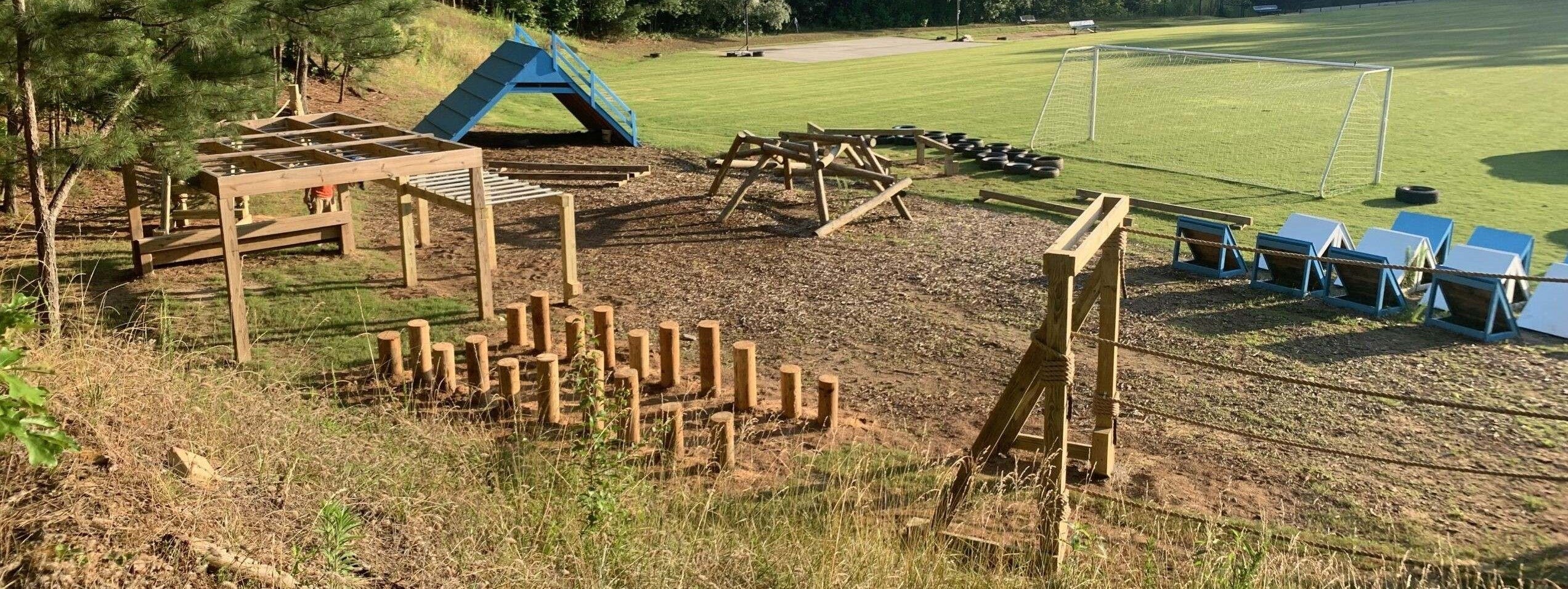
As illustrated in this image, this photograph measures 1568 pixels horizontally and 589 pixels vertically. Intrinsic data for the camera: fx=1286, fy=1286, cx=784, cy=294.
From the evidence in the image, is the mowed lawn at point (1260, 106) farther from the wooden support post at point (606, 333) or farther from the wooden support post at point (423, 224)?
the wooden support post at point (606, 333)

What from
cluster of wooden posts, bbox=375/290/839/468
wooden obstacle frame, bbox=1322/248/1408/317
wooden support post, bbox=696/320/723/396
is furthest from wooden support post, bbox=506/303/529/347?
wooden obstacle frame, bbox=1322/248/1408/317

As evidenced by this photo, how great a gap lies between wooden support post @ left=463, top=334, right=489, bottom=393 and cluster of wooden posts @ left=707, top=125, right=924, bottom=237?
562 centimetres

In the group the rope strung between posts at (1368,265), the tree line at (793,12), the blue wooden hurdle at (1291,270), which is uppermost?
the tree line at (793,12)

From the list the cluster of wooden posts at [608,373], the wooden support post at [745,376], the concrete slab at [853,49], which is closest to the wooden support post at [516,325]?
the cluster of wooden posts at [608,373]

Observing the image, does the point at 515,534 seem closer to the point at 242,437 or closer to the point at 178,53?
the point at 242,437

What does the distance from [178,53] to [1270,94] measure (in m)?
22.8

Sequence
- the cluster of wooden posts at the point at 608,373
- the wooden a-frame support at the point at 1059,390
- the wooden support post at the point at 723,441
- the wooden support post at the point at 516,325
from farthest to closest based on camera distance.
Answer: the wooden support post at the point at 516,325, the cluster of wooden posts at the point at 608,373, the wooden support post at the point at 723,441, the wooden a-frame support at the point at 1059,390

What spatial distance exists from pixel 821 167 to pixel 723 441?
719 cm

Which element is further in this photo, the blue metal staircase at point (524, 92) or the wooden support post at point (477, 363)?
the blue metal staircase at point (524, 92)

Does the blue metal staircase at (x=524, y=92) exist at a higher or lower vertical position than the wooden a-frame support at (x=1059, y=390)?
higher

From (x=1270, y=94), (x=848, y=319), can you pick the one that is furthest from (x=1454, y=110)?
(x=848, y=319)

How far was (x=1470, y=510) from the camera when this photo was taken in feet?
22.5

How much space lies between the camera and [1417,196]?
50.6 feet

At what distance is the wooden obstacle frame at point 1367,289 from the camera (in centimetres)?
1055
